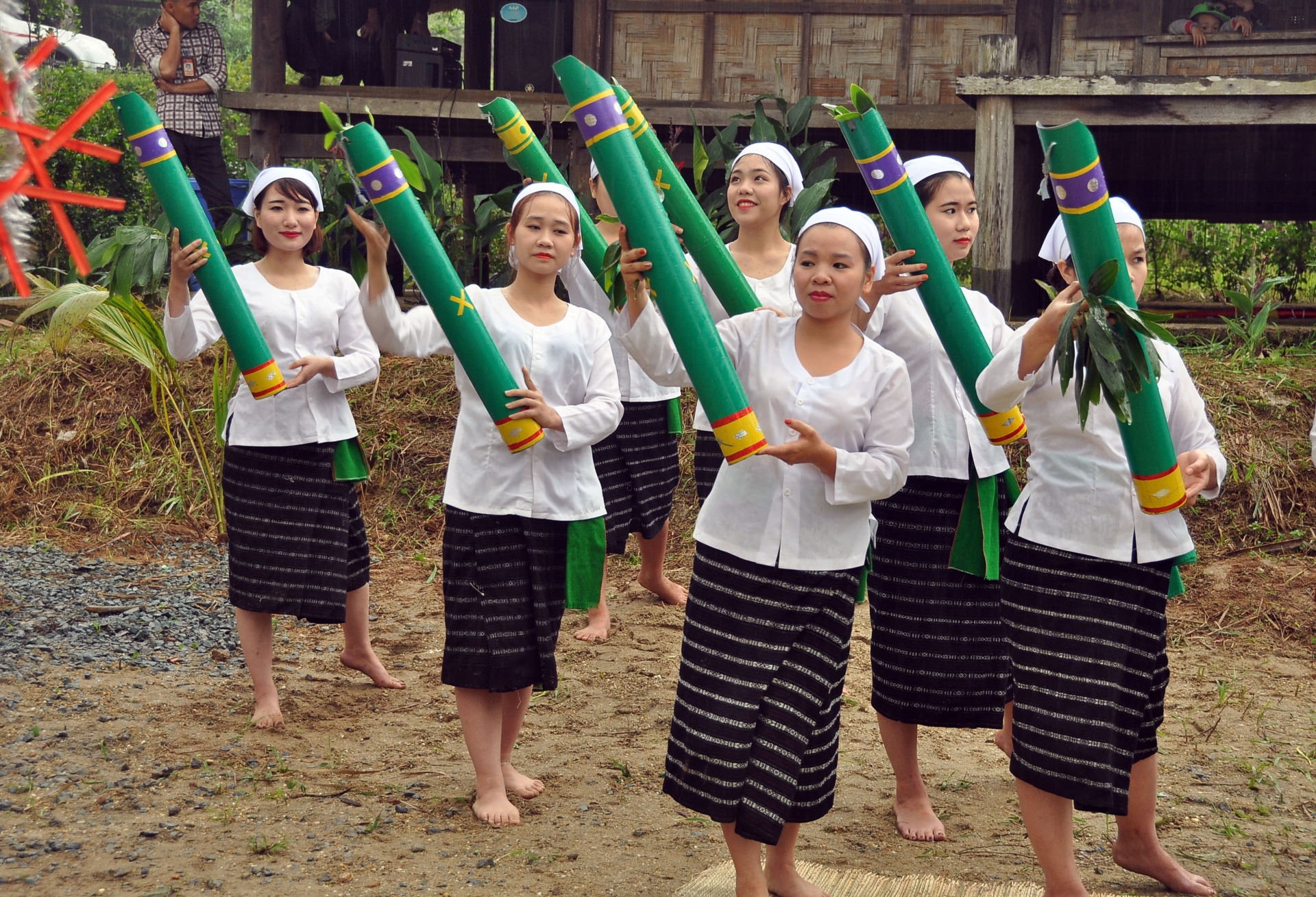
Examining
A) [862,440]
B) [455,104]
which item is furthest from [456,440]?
[455,104]

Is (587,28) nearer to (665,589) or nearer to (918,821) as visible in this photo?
(665,589)

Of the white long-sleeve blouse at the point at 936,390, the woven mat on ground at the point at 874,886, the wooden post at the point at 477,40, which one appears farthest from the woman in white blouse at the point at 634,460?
the wooden post at the point at 477,40

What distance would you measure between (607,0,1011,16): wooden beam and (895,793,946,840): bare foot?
20.2 ft

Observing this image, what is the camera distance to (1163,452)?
2523 millimetres

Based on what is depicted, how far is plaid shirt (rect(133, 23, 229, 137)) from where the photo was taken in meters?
7.64

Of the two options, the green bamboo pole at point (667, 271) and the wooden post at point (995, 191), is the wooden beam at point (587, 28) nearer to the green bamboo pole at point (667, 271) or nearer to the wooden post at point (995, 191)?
the wooden post at point (995, 191)

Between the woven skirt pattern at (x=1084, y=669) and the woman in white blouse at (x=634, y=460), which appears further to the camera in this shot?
the woman in white blouse at (x=634, y=460)

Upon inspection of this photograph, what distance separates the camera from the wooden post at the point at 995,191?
7207 mm

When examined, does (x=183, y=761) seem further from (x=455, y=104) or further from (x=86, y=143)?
(x=455, y=104)

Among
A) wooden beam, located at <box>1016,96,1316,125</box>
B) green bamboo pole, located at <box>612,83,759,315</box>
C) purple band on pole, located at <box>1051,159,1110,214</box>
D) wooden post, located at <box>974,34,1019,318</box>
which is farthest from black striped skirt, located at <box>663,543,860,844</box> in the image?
wooden beam, located at <box>1016,96,1316,125</box>

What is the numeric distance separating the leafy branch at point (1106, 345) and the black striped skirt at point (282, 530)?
240cm

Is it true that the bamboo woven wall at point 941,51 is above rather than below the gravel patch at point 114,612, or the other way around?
above

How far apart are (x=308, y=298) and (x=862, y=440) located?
1.99m

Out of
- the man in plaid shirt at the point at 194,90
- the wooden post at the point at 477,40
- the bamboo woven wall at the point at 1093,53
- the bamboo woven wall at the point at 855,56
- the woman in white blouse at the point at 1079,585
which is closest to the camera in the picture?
the woman in white blouse at the point at 1079,585
